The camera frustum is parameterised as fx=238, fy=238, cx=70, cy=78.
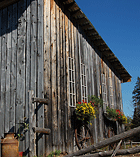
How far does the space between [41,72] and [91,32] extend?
5.06 meters

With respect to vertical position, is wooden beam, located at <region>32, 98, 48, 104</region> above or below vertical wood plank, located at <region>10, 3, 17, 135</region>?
below

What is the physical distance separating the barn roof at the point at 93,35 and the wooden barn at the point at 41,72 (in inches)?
1.8

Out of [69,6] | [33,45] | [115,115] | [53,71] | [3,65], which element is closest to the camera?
[33,45]

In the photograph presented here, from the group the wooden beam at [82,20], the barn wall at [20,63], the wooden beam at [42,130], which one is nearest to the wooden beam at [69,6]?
the wooden beam at [82,20]

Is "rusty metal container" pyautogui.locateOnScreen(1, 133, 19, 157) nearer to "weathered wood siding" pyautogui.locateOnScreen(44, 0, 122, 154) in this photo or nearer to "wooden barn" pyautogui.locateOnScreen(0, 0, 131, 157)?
"wooden barn" pyautogui.locateOnScreen(0, 0, 131, 157)

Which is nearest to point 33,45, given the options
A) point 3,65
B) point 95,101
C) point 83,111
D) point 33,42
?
point 33,42

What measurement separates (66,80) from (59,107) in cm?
129

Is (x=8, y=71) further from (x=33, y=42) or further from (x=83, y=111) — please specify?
(x=83, y=111)

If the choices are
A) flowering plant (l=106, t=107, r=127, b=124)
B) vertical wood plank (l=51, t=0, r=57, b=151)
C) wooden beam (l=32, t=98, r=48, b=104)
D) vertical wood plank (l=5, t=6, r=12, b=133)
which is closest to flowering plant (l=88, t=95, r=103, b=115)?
flowering plant (l=106, t=107, r=127, b=124)

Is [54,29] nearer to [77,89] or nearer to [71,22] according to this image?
[71,22]

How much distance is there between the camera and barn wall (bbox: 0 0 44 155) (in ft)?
29.0

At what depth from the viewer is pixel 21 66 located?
9344mm

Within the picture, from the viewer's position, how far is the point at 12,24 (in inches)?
398

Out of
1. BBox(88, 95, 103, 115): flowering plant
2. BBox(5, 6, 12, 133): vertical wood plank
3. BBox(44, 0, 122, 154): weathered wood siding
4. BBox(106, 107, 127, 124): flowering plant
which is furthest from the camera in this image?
BBox(106, 107, 127, 124): flowering plant
